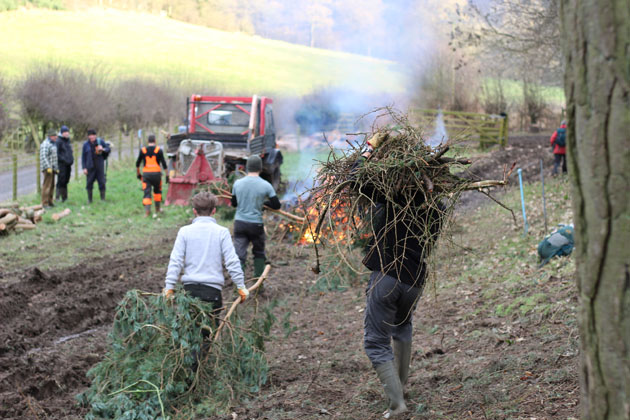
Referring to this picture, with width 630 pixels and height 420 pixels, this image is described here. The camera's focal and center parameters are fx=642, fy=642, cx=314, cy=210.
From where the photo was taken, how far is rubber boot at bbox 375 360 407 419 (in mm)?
4348

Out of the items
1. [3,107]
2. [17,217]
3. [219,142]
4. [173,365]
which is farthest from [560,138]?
[3,107]

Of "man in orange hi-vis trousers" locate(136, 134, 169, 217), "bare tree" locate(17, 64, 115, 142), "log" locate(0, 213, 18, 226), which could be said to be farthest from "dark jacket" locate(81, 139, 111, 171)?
"bare tree" locate(17, 64, 115, 142)

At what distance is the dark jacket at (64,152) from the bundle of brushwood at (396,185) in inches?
486

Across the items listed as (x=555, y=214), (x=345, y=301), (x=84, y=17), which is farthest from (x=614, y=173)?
(x=84, y=17)

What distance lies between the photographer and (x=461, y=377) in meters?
5.07

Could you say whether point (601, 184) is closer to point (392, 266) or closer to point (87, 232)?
point (392, 266)

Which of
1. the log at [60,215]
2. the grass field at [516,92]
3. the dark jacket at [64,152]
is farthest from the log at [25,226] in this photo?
the grass field at [516,92]

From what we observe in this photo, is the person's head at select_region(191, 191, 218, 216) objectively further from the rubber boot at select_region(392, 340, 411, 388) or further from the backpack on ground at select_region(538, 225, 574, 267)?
the backpack on ground at select_region(538, 225, 574, 267)

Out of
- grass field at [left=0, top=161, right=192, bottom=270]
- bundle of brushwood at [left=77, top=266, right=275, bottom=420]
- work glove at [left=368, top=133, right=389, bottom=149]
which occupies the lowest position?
grass field at [left=0, top=161, right=192, bottom=270]

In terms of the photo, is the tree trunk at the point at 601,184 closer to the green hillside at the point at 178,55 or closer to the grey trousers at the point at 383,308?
the grey trousers at the point at 383,308

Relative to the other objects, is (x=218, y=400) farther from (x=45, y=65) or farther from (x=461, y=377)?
(x=45, y=65)

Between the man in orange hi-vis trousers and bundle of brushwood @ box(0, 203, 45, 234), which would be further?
the man in orange hi-vis trousers

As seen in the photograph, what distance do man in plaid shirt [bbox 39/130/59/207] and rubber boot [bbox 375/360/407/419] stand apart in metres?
12.5

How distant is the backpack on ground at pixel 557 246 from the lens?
26.2ft
